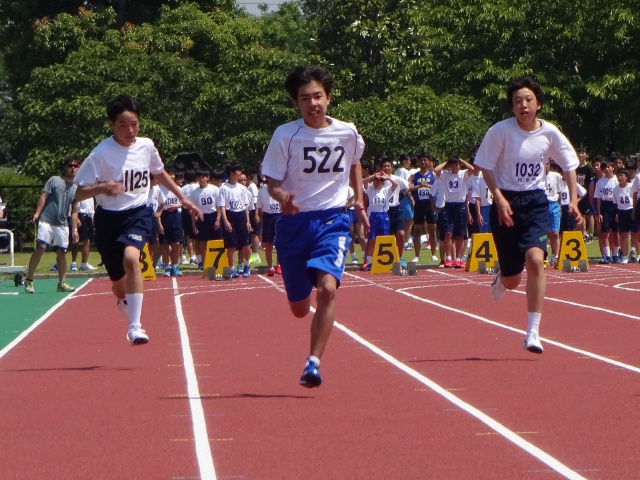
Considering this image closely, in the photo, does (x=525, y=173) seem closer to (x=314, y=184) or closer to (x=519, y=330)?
(x=314, y=184)

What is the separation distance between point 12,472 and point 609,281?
1444 cm

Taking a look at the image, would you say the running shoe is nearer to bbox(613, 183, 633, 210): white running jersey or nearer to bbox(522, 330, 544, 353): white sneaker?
bbox(613, 183, 633, 210): white running jersey

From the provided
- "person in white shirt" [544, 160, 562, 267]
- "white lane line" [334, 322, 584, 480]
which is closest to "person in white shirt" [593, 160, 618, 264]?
"person in white shirt" [544, 160, 562, 267]

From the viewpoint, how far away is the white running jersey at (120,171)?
1030cm

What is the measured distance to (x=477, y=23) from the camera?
4153cm

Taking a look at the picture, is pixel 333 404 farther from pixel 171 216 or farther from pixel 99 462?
pixel 171 216

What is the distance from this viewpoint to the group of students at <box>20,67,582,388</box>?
8250 mm

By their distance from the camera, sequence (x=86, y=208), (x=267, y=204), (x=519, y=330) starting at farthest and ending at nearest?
(x=86, y=208) < (x=267, y=204) < (x=519, y=330)

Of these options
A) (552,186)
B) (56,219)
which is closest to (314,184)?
(56,219)

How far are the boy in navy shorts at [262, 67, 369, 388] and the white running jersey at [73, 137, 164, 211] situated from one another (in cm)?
228

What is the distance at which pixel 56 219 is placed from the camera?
1939 cm

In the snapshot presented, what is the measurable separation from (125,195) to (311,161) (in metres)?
2.53

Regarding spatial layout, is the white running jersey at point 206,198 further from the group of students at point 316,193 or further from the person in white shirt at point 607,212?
the group of students at point 316,193

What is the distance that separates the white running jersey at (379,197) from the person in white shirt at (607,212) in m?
4.28
